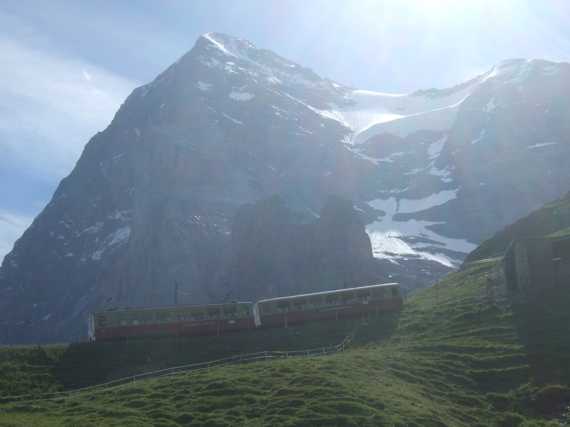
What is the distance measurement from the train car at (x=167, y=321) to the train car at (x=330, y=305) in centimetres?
252

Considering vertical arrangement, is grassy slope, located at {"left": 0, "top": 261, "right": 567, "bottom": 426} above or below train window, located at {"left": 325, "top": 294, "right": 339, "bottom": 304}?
below

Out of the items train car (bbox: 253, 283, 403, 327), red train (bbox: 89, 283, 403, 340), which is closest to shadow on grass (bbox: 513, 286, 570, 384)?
train car (bbox: 253, 283, 403, 327)

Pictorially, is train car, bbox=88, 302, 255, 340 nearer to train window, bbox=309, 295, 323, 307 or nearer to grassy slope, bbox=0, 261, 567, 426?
train window, bbox=309, 295, 323, 307

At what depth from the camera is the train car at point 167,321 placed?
6906 cm

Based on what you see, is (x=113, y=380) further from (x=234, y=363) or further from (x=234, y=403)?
(x=234, y=403)

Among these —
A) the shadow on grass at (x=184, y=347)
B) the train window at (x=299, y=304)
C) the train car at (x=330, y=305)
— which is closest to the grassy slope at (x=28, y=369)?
the shadow on grass at (x=184, y=347)

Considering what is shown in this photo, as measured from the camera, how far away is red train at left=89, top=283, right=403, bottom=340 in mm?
69375

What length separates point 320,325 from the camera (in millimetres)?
68000

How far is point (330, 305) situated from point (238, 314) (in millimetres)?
9376

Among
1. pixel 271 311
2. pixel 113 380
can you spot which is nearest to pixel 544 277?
pixel 271 311

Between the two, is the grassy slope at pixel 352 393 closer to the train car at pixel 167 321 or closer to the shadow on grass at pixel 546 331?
the shadow on grass at pixel 546 331

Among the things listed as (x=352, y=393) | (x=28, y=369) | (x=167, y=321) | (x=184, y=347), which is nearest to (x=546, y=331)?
(x=352, y=393)

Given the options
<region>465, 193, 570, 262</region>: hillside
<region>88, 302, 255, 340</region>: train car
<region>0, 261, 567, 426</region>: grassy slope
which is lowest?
<region>0, 261, 567, 426</region>: grassy slope

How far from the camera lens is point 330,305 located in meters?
71.4
